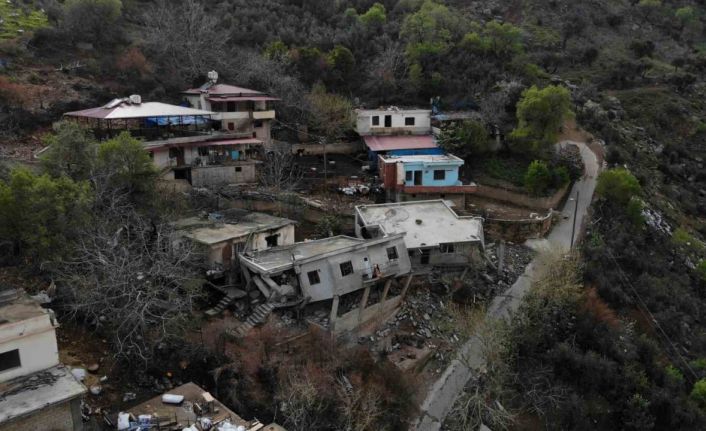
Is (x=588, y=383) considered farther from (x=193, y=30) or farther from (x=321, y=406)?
(x=193, y=30)

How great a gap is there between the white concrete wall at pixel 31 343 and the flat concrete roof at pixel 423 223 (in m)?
15.9

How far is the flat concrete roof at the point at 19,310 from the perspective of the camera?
54.3ft

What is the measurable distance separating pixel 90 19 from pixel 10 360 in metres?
40.0

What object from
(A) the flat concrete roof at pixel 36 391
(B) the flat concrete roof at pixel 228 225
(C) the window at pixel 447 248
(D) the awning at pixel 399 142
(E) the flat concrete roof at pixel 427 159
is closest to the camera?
(A) the flat concrete roof at pixel 36 391

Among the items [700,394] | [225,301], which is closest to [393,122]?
[225,301]

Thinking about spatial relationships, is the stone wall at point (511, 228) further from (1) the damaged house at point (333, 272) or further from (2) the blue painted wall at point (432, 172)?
(1) the damaged house at point (333, 272)

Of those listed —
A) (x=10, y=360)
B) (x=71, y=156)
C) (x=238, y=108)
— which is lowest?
(x=10, y=360)

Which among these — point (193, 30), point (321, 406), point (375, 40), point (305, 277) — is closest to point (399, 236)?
point (305, 277)

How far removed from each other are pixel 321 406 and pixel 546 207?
21931mm

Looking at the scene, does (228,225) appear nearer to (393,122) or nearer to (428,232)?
(428,232)

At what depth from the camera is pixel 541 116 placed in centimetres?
3856

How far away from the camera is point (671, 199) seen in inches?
1731

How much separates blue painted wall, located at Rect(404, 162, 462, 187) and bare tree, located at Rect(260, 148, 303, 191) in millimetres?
6717

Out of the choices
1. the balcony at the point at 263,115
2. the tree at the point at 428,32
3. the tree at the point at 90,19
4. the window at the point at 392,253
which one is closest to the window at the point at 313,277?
the window at the point at 392,253
